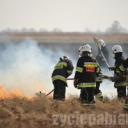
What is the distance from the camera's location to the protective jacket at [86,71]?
14.1 m

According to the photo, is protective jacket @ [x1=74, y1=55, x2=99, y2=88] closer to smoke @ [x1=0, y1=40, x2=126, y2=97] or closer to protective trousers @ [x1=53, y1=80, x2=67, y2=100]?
protective trousers @ [x1=53, y1=80, x2=67, y2=100]

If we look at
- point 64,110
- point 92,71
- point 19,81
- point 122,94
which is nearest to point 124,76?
point 122,94

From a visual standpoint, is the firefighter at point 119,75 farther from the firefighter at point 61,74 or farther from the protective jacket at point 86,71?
the protective jacket at point 86,71

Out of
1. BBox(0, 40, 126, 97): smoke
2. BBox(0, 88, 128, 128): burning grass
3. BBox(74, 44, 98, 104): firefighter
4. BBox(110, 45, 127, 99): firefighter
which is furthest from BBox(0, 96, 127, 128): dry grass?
BBox(0, 40, 126, 97): smoke

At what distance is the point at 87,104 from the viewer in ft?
45.5

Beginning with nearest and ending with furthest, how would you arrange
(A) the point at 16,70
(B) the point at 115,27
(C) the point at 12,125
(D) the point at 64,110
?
(C) the point at 12,125 → (D) the point at 64,110 → (A) the point at 16,70 → (B) the point at 115,27

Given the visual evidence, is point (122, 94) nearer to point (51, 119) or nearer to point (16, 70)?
point (51, 119)

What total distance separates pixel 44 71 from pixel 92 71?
13.4m

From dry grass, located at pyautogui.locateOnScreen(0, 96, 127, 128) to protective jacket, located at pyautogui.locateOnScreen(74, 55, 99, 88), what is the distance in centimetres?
61

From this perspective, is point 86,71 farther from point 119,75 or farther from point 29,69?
point 29,69

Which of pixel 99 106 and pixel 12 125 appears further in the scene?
pixel 99 106

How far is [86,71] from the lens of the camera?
14070 millimetres

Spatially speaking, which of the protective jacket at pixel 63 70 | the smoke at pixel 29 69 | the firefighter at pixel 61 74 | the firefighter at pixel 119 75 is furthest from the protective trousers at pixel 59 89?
the smoke at pixel 29 69

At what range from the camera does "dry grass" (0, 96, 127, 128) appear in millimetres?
11914
